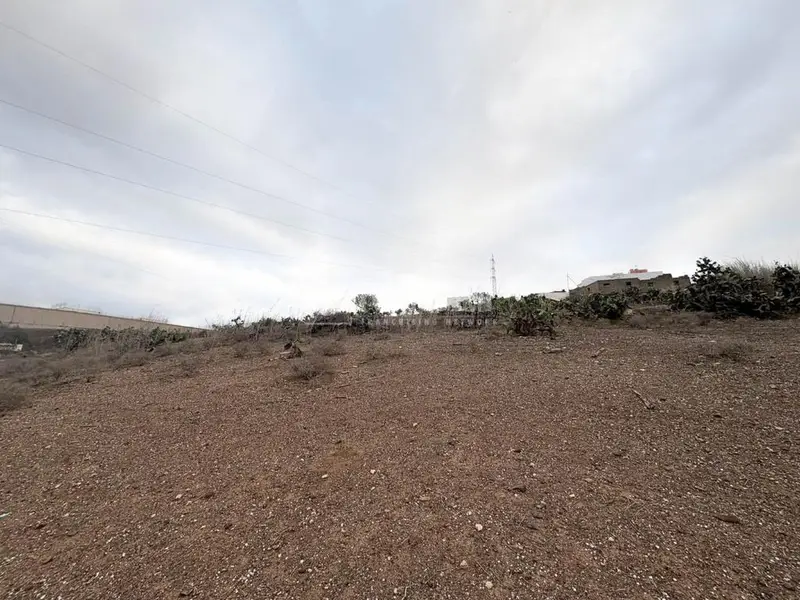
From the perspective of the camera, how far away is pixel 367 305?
12297mm

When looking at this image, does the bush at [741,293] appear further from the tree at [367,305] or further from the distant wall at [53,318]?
the distant wall at [53,318]

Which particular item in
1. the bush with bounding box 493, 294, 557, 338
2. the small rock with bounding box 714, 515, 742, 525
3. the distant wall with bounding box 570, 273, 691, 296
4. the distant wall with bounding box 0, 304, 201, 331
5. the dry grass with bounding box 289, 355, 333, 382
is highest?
the distant wall with bounding box 570, 273, 691, 296

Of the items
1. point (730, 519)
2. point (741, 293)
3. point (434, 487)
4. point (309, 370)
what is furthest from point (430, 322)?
point (730, 519)

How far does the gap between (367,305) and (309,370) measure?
7.02 metres

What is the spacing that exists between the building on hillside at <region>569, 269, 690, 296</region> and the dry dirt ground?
9.51 m

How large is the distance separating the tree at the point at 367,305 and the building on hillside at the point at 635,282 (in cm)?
702

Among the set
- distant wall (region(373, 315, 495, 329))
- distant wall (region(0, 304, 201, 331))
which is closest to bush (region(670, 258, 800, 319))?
distant wall (region(373, 315, 495, 329))

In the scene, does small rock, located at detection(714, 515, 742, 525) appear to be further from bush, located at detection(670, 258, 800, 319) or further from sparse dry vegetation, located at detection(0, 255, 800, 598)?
bush, located at detection(670, 258, 800, 319)

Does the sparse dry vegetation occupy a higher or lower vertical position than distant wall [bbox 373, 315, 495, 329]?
lower

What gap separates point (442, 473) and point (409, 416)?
3.46ft

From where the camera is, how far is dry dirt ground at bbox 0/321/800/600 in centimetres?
183

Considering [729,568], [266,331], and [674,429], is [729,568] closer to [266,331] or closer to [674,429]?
[674,429]

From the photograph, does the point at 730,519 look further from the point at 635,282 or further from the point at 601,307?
the point at 635,282

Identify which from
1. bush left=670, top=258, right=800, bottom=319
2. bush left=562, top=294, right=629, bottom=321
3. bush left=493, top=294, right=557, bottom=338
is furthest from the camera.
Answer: bush left=562, top=294, right=629, bottom=321
